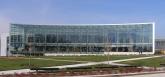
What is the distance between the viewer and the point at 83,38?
107875mm

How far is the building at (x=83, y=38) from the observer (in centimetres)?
10488

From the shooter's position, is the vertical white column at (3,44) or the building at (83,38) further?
the building at (83,38)

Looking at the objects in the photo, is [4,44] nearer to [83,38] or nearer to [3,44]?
[3,44]

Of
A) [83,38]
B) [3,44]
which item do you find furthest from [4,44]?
[83,38]

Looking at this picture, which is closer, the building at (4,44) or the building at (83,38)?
the building at (4,44)

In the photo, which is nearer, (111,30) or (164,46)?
(111,30)

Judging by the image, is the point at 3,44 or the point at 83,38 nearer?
the point at 3,44

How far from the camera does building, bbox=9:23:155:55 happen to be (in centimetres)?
10488

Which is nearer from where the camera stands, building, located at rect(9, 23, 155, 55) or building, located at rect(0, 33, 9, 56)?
building, located at rect(0, 33, 9, 56)

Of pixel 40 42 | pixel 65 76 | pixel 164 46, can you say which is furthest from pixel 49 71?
pixel 164 46

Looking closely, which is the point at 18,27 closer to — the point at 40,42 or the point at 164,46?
the point at 40,42

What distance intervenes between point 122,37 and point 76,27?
12879 millimetres

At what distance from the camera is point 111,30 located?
108 meters

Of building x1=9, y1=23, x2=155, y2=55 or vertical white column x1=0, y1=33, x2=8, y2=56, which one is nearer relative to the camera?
vertical white column x1=0, y1=33, x2=8, y2=56
